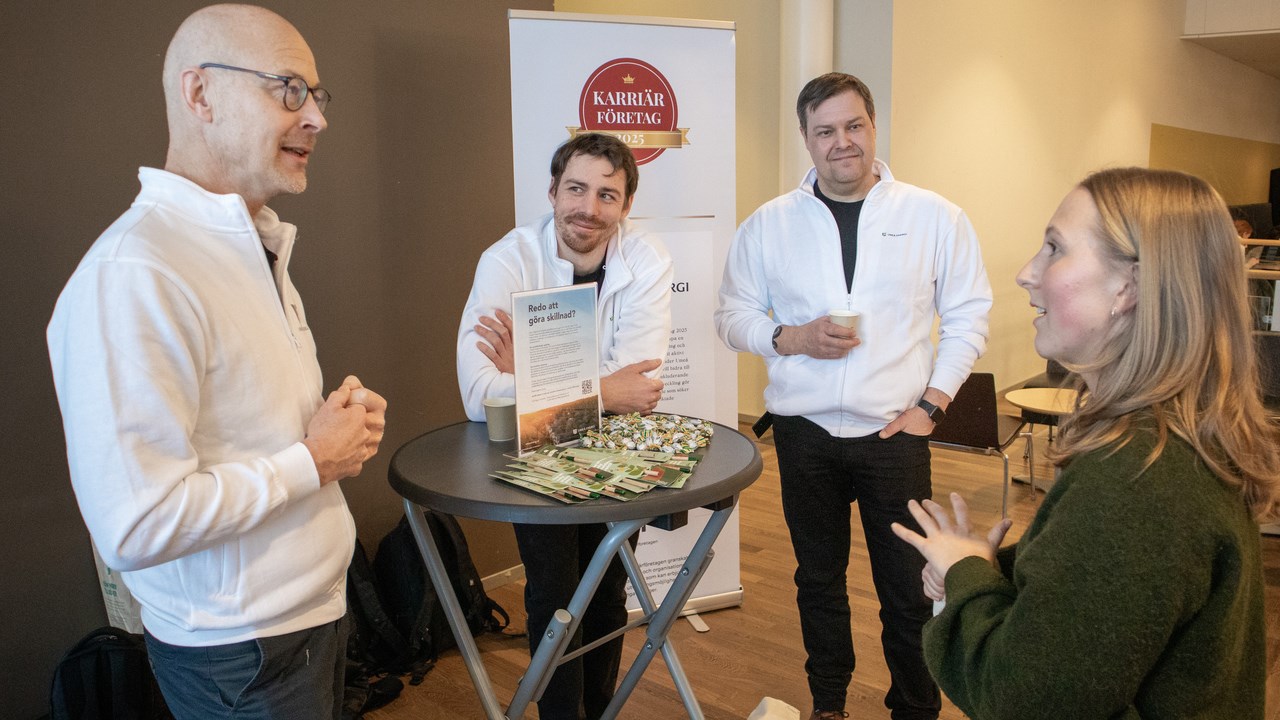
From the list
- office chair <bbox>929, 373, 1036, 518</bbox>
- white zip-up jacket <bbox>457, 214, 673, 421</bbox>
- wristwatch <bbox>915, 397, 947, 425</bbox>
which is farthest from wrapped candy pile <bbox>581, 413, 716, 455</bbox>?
office chair <bbox>929, 373, 1036, 518</bbox>

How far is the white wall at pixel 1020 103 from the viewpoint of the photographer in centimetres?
535

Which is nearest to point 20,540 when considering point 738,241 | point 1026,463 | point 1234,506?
point 738,241

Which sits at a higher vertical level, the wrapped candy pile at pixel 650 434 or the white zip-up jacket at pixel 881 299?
the white zip-up jacket at pixel 881 299

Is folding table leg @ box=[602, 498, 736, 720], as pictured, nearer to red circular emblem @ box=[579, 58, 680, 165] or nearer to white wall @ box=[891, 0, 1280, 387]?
red circular emblem @ box=[579, 58, 680, 165]

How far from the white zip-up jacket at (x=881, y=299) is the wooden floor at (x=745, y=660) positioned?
937mm

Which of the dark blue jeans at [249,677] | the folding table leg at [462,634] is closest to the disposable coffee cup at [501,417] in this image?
the folding table leg at [462,634]

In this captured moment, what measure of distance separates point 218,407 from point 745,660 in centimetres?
212

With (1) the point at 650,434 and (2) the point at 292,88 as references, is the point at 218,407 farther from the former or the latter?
(1) the point at 650,434

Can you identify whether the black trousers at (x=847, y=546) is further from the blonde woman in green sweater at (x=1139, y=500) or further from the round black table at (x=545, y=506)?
the blonde woman in green sweater at (x=1139, y=500)

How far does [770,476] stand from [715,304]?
7.34 feet

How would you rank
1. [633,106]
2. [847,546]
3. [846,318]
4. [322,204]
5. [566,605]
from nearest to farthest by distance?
[566,605], [846,318], [847,546], [322,204], [633,106]

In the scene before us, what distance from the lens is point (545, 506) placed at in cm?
147

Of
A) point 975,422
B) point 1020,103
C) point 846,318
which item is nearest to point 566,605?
point 846,318

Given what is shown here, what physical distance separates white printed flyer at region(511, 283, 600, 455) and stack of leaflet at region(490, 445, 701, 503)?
60 mm
